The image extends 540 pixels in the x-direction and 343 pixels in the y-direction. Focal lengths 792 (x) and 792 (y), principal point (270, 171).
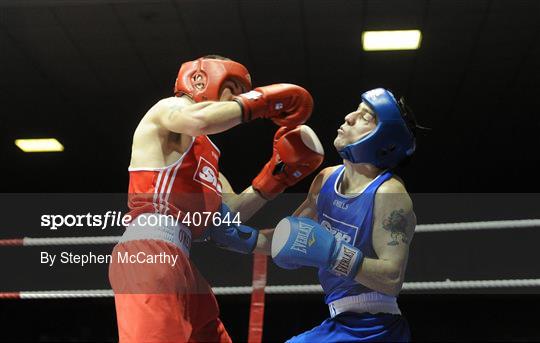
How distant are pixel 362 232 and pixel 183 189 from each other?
487 mm

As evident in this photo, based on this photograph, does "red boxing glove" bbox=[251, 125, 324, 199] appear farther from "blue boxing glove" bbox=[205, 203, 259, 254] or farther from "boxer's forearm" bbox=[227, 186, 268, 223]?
"blue boxing glove" bbox=[205, 203, 259, 254]

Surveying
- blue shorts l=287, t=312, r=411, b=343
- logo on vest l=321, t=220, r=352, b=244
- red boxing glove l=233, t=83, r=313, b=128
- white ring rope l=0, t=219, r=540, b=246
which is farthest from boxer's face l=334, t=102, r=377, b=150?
white ring rope l=0, t=219, r=540, b=246

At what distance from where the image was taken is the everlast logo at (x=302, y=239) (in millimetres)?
1929

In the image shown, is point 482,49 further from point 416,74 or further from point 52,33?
point 52,33

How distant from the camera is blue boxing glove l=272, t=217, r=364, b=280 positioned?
6.33 feet

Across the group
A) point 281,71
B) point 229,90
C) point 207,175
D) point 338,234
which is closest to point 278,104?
point 229,90

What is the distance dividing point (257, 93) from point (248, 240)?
0.45 meters

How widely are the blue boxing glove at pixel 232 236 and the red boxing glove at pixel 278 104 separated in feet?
1.10

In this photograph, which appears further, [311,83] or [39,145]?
[39,145]

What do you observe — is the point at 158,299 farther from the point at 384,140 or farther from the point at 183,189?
the point at 384,140

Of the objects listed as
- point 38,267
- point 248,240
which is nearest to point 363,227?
point 248,240

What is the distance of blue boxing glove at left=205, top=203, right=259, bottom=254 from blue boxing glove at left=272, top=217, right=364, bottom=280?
0.34 m

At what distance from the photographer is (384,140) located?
2.11 metres

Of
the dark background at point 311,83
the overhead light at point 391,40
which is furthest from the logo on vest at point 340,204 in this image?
the overhead light at point 391,40
